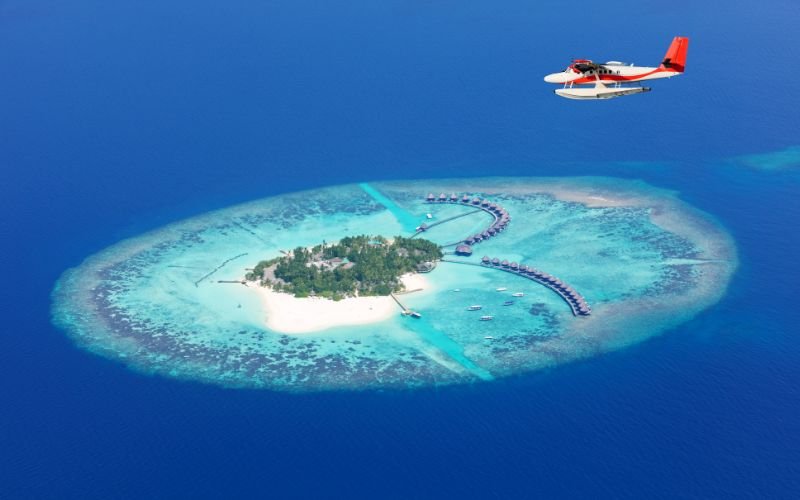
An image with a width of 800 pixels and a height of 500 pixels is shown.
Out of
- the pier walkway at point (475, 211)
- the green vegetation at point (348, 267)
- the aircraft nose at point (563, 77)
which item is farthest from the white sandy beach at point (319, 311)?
the aircraft nose at point (563, 77)

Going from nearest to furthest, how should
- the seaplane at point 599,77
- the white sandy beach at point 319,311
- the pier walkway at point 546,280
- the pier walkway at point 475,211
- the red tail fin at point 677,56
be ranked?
the red tail fin at point 677,56, the seaplane at point 599,77, the white sandy beach at point 319,311, the pier walkway at point 546,280, the pier walkway at point 475,211

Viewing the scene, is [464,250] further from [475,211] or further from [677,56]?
[677,56]

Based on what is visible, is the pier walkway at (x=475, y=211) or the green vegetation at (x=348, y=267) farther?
the pier walkway at (x=475, y=211)

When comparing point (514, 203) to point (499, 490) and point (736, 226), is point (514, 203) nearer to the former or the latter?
point (736, 226)

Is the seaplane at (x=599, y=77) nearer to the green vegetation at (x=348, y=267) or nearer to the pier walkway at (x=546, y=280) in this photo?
the pier walkway at (x=546, y=280)

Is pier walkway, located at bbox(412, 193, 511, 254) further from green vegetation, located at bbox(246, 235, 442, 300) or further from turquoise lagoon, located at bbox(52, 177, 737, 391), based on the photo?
green vegetation, located at bbox(246, 235, 442, 300)
